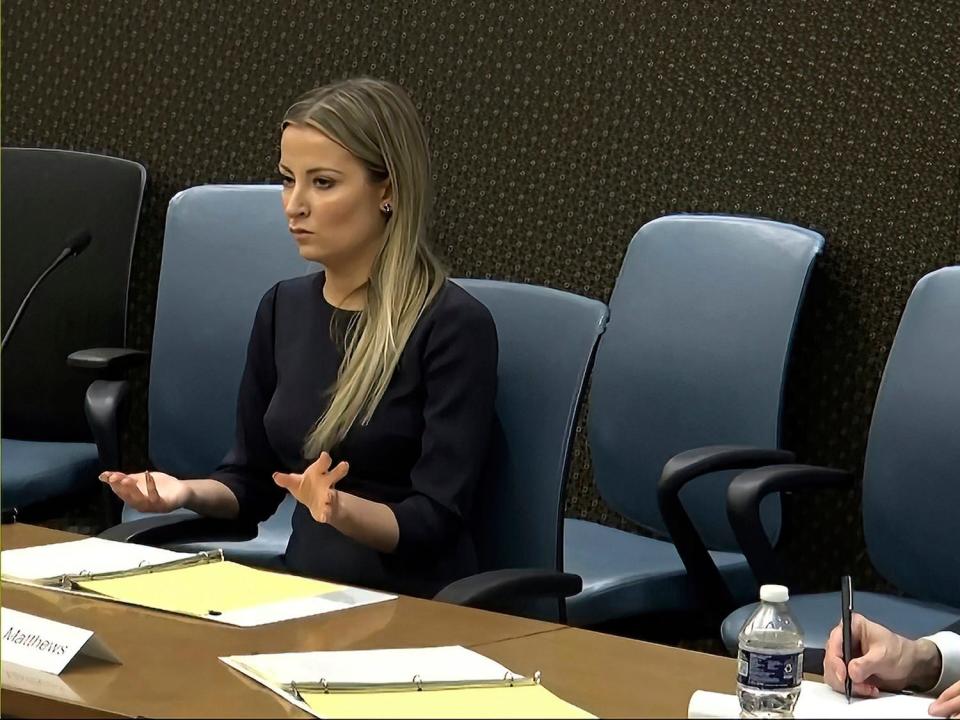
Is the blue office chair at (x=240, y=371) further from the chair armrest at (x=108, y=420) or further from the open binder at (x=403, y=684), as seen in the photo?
the open binder at (x=403, y=684)

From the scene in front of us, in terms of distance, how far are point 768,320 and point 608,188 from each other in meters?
0.60

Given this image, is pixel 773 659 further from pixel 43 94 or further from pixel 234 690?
pixel 43 94

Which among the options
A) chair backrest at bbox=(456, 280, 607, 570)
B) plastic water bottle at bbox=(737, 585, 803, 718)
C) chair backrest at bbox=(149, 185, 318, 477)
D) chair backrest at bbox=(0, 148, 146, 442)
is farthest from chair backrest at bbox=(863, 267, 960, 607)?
chair backrest at bbox=(0, 148, 146, 442)

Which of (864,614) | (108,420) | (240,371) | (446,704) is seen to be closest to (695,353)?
(864,614)

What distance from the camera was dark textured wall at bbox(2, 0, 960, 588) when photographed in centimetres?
260

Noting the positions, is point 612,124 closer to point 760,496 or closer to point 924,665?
point 760,496

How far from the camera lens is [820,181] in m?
2.67

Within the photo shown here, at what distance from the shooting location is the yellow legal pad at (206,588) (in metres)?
1.52

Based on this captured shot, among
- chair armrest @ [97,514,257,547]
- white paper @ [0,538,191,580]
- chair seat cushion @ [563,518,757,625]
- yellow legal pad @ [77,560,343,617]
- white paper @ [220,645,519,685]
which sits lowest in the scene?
chair seat cushion @ [563,518,757,625]

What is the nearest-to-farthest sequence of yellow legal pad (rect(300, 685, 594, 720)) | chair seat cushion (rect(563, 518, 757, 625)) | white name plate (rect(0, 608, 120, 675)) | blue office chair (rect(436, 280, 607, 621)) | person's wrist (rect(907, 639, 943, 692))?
yellow legal pad (rect(300, 685, 594, 720)) → white name plate (rect(0, 608, 120, 675)) → person's wrist (rect(907, 639, 943, 692)) → blue office chair (rect(436, 280, 607, 621)) → chair seat cushion (rect(563, 518, 757, 625))

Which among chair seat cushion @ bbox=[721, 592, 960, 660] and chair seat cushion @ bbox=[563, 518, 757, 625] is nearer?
chair seat cushion @ bbox=[721, 592, 960, 660]

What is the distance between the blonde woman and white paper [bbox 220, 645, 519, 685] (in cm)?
47

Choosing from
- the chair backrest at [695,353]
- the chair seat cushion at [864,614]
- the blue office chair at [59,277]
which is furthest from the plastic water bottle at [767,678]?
the blue office chair at [59,277]

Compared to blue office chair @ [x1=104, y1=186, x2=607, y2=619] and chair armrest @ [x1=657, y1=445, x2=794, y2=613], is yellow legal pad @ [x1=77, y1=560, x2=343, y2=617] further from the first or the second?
chair armrest @ [x1=657, y1=445, x2=794, y2=613]
